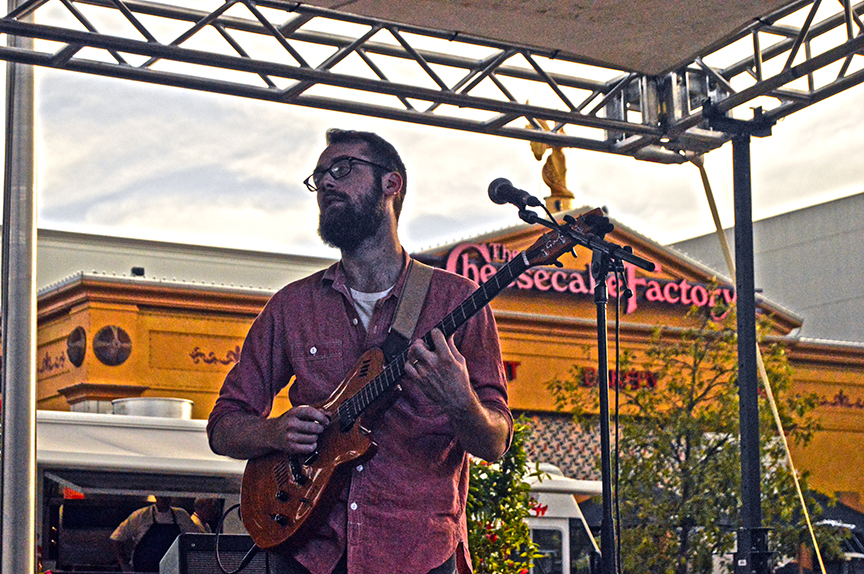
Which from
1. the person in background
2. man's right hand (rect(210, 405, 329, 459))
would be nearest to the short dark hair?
man's right hand (rect(210, 405, 329, 459))

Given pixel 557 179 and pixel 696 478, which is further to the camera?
pixel 557 179

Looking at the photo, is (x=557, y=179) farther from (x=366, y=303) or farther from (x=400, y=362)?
(x=400, y=362)

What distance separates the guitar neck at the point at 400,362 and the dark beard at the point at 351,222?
14.8 inches

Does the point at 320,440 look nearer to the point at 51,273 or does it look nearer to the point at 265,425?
the point at 265,425

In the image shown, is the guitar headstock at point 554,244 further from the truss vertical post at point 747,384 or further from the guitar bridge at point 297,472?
the truss vertical post at point 747,384

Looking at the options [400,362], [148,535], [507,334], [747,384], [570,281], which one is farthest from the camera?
[570,281]

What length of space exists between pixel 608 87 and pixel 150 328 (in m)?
10.8

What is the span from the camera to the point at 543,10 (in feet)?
17.5

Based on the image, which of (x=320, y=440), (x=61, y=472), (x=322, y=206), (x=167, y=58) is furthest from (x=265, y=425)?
Result: (x=61, y=472)

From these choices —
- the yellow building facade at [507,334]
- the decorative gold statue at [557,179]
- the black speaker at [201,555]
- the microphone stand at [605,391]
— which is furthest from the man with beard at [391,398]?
the decorative gold statue at [557,179]

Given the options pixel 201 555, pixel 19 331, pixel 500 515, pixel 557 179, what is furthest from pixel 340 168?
pixel 557 179

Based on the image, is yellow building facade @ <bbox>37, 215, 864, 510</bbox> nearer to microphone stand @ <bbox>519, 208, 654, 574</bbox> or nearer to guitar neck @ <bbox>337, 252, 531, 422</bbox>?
microphone stand @ <bbox>519, 208, 654, 574</bbox>

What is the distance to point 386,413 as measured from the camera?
3318mm

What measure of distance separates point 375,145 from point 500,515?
6.03m
